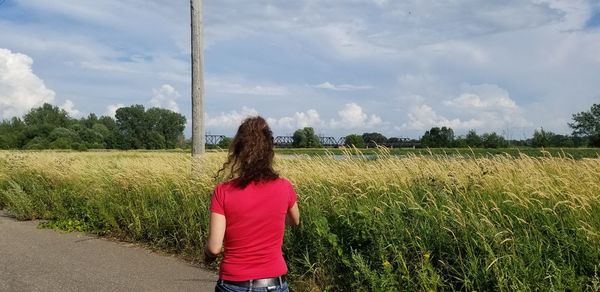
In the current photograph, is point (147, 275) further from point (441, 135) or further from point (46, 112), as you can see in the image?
point (46, 112)

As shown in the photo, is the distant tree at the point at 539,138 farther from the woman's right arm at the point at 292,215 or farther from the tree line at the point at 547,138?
the woman's right arm at the point at 292,215

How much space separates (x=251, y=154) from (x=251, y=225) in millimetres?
430

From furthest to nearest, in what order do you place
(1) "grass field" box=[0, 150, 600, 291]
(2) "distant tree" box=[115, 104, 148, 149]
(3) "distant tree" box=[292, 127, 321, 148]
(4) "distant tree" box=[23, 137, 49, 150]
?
(2) "distant tree" box=[115, 104, 148, 149] → (3) "distant tree" box=[292, 127, 321, 148] → (4) "distant tree" box=[23, 137, 49, 150] → (1) "grass field" box=[0, 150, 600, 291]

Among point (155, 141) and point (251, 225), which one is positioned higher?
point (155, 141)

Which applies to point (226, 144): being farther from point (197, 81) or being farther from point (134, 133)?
point (134, 133)

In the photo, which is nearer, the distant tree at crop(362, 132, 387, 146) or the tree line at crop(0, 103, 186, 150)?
the distant tree at crop(362, 132, 387, 146)

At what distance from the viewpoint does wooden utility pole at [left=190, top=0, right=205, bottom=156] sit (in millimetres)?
11188

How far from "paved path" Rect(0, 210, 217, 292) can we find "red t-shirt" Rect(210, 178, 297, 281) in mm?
3302

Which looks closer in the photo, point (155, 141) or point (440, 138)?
point (440, 138)

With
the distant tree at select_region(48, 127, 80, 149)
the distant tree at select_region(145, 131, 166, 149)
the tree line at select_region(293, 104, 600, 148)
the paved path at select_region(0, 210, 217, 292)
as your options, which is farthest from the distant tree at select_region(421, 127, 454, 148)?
the distant tree at select_region(145, 131, 166, 149)

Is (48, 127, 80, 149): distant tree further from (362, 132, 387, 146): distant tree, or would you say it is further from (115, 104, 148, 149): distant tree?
(362, 132, 387, 146): distant tree

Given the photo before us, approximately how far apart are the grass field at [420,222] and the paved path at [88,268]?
58 cm

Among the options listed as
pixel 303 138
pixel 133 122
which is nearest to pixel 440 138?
pixel 303 138

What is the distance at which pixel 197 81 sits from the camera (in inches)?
442
